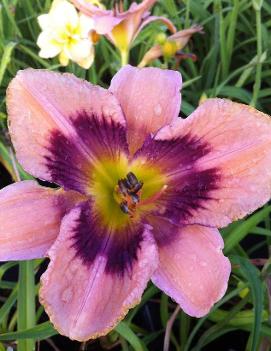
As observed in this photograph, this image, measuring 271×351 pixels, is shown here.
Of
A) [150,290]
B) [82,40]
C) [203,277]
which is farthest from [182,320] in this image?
[82,40]

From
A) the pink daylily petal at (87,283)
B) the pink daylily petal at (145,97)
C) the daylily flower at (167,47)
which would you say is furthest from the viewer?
the daylily flower at (167,47)

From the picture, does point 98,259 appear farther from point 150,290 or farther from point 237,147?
point 150,290

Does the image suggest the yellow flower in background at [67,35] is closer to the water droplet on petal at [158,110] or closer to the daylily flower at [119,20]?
the daylily flower at [119,20]

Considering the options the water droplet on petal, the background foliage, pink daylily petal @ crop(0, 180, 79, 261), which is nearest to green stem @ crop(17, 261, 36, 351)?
the background foliage

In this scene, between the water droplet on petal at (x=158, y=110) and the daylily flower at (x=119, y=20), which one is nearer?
the water droplet on petal at (x=158, y=110)

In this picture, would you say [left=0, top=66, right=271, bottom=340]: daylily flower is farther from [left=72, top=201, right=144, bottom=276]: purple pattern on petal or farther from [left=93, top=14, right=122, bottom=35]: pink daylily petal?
[left=93, top=14, right=122, bottom=35]: pink daylily petal

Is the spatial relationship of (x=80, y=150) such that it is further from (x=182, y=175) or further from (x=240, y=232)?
(x=240, y=232)

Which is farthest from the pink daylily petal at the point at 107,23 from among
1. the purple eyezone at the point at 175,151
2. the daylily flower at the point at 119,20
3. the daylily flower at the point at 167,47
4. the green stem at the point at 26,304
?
the green stem at the point at 26,304
